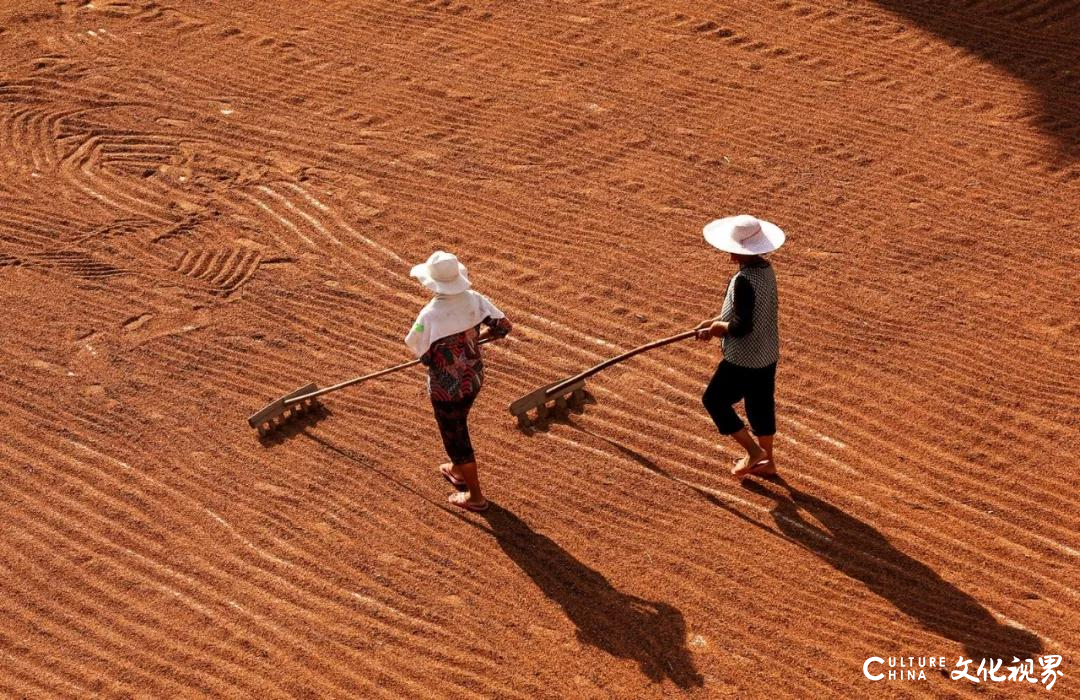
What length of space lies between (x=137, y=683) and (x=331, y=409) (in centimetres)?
238

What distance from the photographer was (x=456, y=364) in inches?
254

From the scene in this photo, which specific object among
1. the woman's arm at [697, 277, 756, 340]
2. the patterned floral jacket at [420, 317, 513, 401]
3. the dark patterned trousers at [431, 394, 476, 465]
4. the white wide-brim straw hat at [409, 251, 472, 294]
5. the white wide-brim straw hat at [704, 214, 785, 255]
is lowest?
the dark patterned trousers at [431, 394, 476, 465]

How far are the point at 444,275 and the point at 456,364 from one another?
503mm

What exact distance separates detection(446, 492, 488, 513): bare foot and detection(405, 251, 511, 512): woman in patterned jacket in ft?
0.04

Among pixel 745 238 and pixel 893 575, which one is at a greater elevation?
pixel 745 238

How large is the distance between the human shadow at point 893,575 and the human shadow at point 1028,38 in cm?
545

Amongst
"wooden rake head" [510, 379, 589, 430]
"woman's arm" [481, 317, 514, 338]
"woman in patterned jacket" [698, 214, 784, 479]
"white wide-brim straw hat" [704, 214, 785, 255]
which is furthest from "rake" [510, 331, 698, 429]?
"white wide-brim straw hat" [704, 214, 785, 255]

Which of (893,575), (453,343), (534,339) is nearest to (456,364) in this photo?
(453,343)

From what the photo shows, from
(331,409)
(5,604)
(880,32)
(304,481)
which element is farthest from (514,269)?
(880,32)

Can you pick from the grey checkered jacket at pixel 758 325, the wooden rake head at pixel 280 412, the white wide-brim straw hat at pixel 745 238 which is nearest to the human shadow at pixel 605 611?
the grey checkered jacket at pixel 758 325

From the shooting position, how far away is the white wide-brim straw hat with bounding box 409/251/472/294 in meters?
6.22

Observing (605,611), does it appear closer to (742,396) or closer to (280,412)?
(742,396)

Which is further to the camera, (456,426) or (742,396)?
(742,396)

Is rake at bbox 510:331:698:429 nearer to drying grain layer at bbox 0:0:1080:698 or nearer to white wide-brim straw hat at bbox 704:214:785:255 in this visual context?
drying grain layer at bbox 0:0:1080:698
